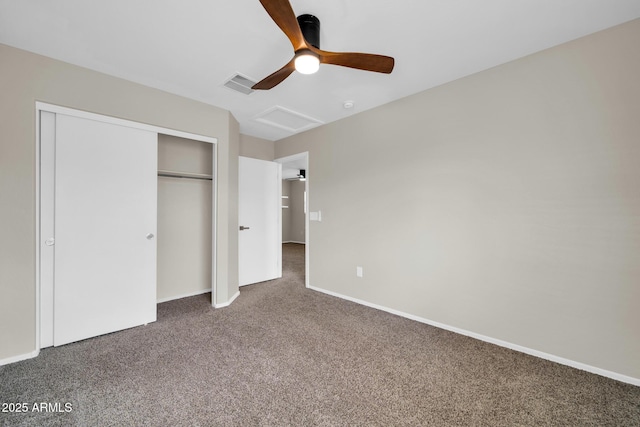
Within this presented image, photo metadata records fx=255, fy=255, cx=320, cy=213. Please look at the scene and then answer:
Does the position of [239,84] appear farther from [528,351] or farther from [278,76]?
[528,351]

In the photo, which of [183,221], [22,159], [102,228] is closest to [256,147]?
[183,221]

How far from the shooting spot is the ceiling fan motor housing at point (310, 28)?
5.63 feet

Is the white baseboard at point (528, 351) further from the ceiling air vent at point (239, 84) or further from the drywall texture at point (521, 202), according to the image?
the ceiling air vent at point (239, 84)

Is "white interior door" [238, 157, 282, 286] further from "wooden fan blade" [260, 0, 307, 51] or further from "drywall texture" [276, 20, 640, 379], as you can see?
"wooden fan blade" [260, 0, 307, 51]

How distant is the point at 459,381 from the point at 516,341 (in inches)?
33.2

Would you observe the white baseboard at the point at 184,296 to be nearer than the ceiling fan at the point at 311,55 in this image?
No

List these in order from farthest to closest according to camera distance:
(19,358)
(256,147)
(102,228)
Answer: (256,147), (102,228), (19,358)

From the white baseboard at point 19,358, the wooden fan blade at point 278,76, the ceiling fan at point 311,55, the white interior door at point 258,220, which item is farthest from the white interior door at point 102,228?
the ceiling fan at point 311,55

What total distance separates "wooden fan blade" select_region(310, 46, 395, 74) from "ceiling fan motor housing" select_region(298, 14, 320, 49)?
0.44 feet

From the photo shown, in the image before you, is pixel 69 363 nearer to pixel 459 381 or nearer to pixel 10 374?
pixel 10 374

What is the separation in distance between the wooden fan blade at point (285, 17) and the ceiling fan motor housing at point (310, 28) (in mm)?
191

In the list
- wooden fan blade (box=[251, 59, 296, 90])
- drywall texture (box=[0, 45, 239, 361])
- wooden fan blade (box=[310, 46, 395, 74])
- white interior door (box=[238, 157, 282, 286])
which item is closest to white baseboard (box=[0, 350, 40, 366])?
drywall texture (box=[0, 45, 239, 361])

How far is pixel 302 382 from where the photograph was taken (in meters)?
1.83

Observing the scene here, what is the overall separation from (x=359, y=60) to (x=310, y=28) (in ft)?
1.28
